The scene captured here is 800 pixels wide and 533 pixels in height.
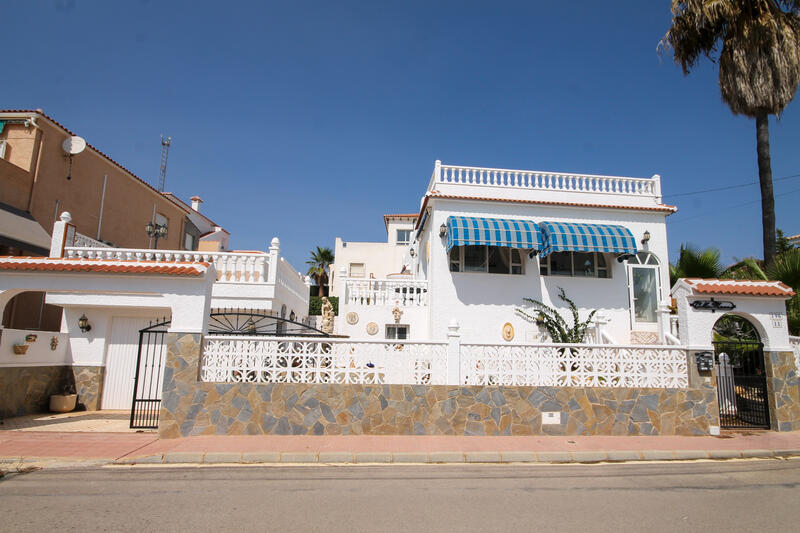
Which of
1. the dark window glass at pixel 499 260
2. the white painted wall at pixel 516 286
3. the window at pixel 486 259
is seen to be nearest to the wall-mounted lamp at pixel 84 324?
the white painted wall at pixel 516 286

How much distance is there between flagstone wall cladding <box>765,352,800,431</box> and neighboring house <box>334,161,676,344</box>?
191 inches

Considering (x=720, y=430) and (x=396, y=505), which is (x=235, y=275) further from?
(x=720, y=430)

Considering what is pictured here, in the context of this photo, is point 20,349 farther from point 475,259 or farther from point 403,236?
point 403,236

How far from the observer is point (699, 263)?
49.3 feet

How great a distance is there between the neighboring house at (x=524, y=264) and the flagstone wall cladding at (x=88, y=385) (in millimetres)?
7124

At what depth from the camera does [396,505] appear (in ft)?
19.0

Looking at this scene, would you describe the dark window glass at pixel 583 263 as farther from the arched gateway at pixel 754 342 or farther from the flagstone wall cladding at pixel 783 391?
the flagstone wall cladding at pixel 783 391

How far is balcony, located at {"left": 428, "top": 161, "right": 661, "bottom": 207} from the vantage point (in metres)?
16.9

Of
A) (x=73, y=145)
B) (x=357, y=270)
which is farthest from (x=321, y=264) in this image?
(x=73, y=145)

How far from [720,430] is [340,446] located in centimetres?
841

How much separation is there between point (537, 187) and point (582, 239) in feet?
8.96

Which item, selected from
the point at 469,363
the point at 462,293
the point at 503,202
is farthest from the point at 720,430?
the point at 503,202

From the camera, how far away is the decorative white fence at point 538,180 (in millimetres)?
16972

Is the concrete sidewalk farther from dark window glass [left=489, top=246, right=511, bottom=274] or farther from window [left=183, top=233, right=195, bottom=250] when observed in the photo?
window [left=183, top=233, right=195, bottom=250]
